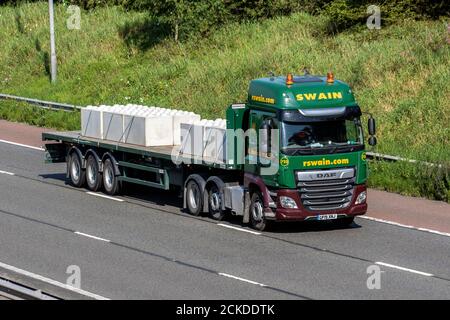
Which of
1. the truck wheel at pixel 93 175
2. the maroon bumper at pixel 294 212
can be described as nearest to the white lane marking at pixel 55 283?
the maroon bumper at pixel 294 212

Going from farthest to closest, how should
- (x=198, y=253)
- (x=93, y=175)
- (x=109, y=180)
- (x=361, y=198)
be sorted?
(x=93, y=175)
(x=109, y=180)
(x=361, y=198)
(x=198, y=253)

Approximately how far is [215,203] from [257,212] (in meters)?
1.35

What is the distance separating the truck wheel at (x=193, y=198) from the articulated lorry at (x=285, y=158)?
2 centimetres

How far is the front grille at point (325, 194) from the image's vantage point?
22.7 meters

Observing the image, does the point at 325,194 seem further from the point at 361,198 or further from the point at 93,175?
the point at 93,175

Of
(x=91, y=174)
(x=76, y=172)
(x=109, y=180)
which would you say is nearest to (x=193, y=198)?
(x=109, y=180)

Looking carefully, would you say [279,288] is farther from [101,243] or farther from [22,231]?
Answer: [22,231]

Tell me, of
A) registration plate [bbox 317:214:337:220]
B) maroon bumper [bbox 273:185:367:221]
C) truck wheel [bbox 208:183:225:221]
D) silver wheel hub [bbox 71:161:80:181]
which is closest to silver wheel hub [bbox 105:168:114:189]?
silver wheel hub [bbox 71:161:80:181]

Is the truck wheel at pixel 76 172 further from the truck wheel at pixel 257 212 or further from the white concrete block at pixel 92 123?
the truck wheel at pixel 257 212

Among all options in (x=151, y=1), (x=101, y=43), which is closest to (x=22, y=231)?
(x=151, y=1)

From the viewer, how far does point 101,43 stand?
47875 millimetres

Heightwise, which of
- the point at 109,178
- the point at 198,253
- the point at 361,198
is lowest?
the point at 198,253

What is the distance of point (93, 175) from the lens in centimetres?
2834

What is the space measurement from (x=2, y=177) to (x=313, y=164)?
1074cm
